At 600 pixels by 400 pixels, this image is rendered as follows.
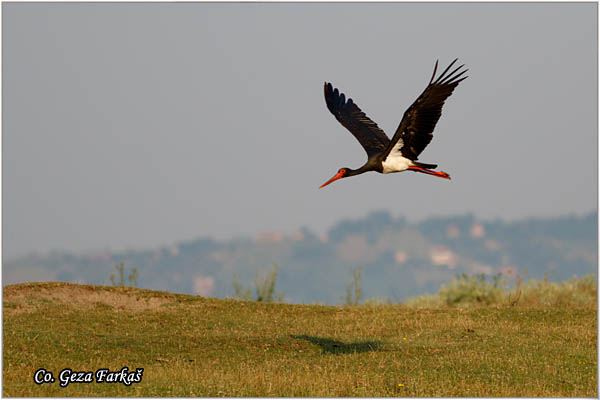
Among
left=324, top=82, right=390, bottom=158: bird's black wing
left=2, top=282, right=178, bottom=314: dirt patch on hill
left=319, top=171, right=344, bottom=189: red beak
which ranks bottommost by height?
left=2, top=282, right=178, bottom=314: dirt patch on hill

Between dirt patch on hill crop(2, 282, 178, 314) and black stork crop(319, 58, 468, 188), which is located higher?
black stork crop(319, 58, 468, 188)

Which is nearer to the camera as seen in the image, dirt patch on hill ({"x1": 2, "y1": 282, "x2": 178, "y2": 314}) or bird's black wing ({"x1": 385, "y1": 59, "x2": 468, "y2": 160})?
bird's black wing ({"x1": 385, "y1": 59, "x2": 468, "y2": 160})

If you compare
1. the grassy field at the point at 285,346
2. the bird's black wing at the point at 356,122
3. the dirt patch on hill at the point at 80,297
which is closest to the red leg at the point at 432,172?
the bird's black wing at the point at 356,122

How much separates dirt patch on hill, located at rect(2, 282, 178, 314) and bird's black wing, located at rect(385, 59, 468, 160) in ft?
32.1

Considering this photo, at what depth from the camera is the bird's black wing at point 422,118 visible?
1024 centimetres

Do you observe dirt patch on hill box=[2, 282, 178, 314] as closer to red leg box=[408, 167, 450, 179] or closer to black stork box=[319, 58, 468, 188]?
black stork box=[319, 58, 468, 188]

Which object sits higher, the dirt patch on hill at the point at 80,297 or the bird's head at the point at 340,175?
the bird's head at the point at 340,175

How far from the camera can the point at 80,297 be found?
18953 millimetres

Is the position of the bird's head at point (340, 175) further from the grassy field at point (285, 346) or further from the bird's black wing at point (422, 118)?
the grassy field at point (285, 346)

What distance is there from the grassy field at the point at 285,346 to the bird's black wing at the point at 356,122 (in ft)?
11.6

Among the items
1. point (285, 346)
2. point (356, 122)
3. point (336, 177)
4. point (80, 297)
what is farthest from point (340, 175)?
point (80, 297)

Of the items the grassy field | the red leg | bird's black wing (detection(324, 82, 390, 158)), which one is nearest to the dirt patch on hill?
the grassy field

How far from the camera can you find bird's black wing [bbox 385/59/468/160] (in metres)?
10.2

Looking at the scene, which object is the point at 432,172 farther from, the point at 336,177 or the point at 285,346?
the point at 285,346
